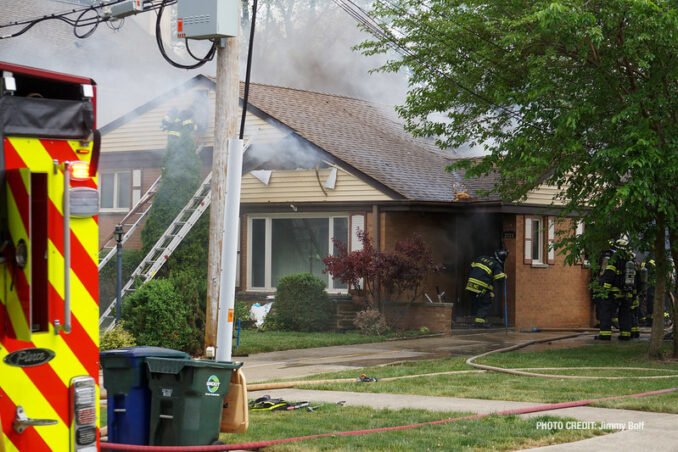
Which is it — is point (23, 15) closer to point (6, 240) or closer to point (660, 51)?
point (660, 51)

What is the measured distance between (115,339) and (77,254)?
9.46 meters

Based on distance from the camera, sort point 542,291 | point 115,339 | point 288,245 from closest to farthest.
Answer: point 115,339, point 288,245, point 542,291

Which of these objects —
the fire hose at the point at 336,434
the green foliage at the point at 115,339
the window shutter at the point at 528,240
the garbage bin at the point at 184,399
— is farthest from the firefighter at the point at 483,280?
the garbage bin at the point at 184,399

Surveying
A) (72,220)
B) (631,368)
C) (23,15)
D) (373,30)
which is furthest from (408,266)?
(23,15)

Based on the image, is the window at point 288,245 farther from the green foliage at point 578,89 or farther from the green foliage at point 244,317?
the green foliage at point 578,89

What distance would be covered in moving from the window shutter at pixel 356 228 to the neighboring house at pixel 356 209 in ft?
0.09

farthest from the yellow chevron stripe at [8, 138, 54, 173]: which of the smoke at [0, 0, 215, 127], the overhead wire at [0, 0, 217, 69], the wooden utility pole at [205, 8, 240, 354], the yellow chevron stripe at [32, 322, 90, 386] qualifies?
the smoke at [0, 0, 215, 127]

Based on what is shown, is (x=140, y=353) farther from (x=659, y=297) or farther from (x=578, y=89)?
(x=659, y=297)

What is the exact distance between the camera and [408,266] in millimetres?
18688

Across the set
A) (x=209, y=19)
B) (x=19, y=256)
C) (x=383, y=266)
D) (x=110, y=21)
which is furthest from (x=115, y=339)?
(x=19, y=256)

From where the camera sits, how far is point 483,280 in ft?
67.8

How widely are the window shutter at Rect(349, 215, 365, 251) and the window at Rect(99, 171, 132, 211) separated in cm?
651

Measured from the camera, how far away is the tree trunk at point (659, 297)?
47.2ft

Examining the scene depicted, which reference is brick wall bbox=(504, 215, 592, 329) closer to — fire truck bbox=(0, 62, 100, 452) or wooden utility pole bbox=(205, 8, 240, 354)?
wooden utility pole bbox=(205, 8, 240, 354)
